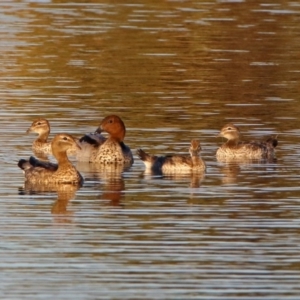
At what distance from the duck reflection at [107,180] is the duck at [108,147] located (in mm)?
126

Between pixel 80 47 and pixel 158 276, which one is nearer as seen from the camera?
pixel 158 276

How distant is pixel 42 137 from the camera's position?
22766 millimetres

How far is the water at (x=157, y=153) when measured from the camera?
1378 centimetres

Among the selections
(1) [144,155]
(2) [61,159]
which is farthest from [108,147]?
(2) [61,159]

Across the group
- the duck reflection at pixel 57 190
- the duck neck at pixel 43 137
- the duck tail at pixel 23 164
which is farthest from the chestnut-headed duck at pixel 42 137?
the duck reflection at pixel 57 190

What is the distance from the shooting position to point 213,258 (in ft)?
47.1

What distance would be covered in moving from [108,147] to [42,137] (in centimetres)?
169

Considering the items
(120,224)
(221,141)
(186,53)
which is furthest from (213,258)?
(186,53)

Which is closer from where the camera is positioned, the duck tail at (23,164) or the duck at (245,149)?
the duck tail at (23,164)

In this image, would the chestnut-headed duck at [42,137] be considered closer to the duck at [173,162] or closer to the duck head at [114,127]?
the duck head at [114,127]

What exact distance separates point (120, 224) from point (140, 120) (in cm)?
857

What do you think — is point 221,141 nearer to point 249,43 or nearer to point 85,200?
point 85,200

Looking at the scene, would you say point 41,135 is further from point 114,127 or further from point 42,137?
point 114,127

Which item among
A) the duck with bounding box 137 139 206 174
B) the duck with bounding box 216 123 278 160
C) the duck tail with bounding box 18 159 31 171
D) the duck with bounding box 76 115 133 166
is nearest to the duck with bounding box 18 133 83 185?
the duck tail with bounding box 18 159 31 171
